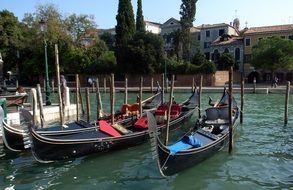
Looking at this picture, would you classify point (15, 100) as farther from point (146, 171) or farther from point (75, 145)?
point (146, 171)

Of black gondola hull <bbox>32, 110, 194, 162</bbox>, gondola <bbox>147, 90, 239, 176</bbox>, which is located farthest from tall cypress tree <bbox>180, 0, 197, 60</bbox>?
black gondola hull <bbox>32, 110, 194, 162</bbox>

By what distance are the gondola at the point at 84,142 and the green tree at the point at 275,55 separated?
66.0 ft

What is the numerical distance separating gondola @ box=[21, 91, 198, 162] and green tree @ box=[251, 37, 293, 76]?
792 inches

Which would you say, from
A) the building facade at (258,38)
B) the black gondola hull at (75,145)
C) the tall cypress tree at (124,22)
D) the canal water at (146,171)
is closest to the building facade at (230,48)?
the building facade at (258,38)

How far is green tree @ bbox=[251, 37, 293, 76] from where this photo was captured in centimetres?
2670

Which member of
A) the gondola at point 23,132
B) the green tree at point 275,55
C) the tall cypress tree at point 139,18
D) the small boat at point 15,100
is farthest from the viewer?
the tall cypress tree at point 139,18

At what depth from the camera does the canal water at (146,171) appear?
20.4 feet

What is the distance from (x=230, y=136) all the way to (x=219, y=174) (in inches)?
56.1

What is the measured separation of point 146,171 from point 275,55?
74.2 feet

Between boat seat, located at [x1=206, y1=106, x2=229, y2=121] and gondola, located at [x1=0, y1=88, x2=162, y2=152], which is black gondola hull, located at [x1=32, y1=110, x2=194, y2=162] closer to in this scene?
gondola, located at [x1=0, y1=88, x2=162, y2=152]

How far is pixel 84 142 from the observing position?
752 cm

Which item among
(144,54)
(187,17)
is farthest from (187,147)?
(187,17)

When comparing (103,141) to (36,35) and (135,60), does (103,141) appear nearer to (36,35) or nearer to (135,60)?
(135,60)

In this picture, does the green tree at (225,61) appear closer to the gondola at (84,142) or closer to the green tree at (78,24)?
the green tree at (78,24)
